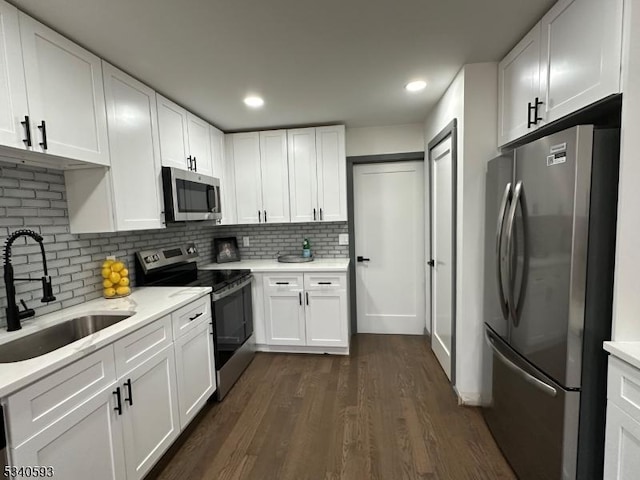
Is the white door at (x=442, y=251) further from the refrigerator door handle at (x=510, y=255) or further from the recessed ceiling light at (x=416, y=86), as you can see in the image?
the refrigerator door handle at (x=510, y=255)

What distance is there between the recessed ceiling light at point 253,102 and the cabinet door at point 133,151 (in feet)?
2.26

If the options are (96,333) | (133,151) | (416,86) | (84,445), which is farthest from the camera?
(416,86)

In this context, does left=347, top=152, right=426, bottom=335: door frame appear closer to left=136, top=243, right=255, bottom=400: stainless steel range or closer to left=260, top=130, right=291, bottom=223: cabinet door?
left=260, top=130, right=291, bottom=223: cabinet door

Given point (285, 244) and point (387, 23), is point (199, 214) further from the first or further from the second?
point (387, 23)

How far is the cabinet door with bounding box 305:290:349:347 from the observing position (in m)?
3.02

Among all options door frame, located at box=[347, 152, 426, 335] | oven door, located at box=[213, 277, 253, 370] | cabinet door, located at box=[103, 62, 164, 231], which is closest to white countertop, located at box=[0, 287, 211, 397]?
oven door, located at box=[213, 277, 253, 370]

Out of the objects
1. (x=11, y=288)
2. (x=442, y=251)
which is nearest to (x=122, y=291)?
(x=11, y=288)

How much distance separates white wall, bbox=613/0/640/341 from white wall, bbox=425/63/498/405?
0.93m

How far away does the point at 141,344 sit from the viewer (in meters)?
1.59

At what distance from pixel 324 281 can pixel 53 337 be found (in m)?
2.02

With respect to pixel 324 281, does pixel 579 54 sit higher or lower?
higher

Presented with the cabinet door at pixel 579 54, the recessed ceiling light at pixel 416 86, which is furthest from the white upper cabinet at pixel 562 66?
the recessed ceiling light at pixel 416 86

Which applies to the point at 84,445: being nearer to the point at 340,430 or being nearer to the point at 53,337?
the point at 53,337

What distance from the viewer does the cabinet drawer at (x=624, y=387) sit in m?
1.03
